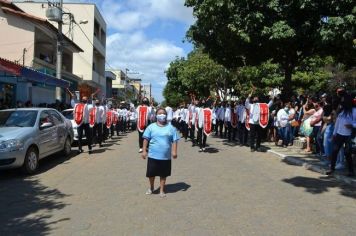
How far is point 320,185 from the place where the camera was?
9883mm

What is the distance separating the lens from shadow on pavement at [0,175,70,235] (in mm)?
6676

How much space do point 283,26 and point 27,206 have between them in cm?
1018

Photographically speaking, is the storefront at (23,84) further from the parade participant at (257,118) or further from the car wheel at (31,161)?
the parade participant at (257,118)

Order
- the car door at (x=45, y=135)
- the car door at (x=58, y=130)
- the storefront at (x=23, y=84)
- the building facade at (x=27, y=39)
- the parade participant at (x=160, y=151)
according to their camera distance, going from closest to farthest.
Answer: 1. the parade participant at (x=160, y=151)
2. the car door at (x=45, y=135)
3. the car door at (x=58, y=130)
4. the storefront at (x=23, y=84)
5. the building facade at (x=27, y=39)

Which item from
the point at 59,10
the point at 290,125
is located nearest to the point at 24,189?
the point at 290,125

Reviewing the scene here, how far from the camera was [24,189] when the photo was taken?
9.55m

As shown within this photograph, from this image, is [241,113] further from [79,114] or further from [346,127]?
[346,127]

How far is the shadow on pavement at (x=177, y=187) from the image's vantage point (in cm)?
923

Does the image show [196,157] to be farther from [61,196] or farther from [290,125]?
[61,196]

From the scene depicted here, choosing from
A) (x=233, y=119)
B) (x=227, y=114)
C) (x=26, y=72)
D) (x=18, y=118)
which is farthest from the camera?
(x=227, y=114)

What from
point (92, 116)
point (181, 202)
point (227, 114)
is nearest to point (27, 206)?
point (181, 202)

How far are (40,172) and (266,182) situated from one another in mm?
5218

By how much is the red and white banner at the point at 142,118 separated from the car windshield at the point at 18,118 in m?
3.95

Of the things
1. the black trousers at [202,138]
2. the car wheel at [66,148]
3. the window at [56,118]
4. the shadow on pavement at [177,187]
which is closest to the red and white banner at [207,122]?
the black trousers at [202,138]
